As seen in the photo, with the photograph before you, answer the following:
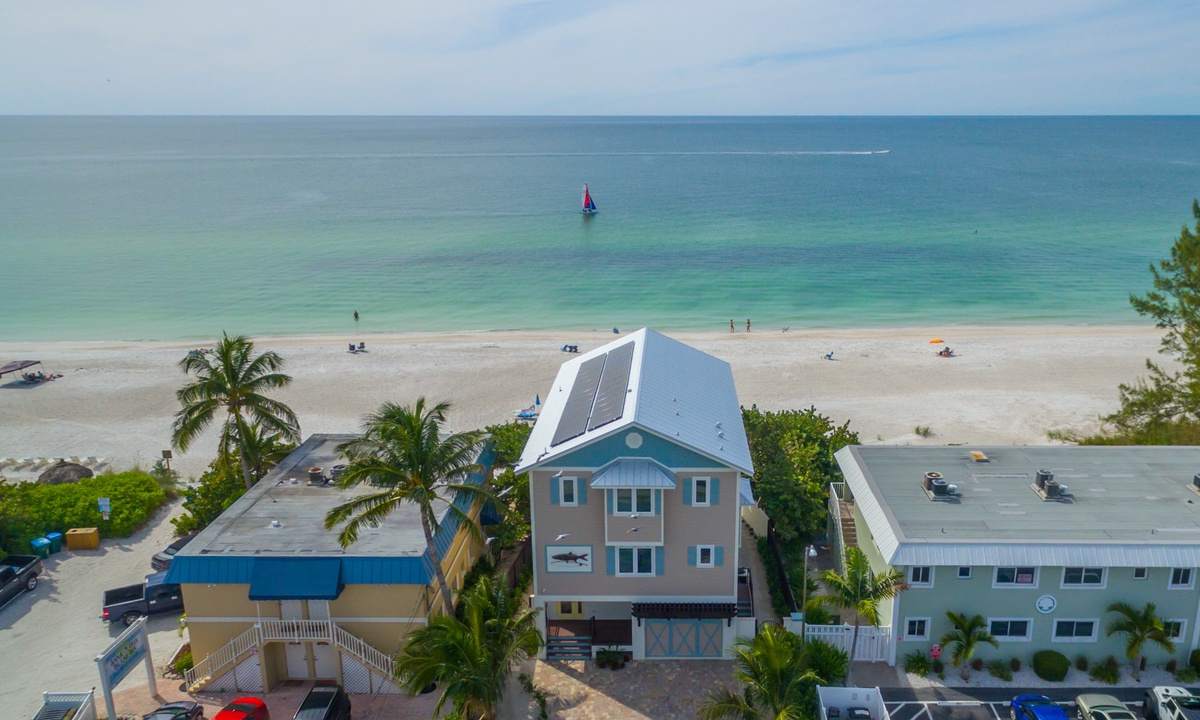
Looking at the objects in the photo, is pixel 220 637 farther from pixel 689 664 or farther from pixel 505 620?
pixel 689 664

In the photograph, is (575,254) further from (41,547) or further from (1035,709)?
(1035,709)

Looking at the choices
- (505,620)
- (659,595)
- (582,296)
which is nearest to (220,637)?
(505,620)

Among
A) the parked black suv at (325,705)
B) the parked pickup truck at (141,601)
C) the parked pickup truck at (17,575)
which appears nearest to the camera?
the parked black suv at (325,705)

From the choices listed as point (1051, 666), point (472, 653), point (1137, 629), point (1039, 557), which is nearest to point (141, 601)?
point (472, 653)

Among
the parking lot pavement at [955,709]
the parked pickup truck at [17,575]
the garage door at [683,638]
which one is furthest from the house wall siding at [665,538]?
the parked pickup truck at [17,575]

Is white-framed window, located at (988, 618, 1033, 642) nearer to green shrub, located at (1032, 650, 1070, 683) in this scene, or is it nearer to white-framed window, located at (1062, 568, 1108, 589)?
green shrub, located at (1032, 650, 1070, 683)

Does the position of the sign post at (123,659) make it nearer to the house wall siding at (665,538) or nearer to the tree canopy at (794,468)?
the house wall siding at (665,538)
